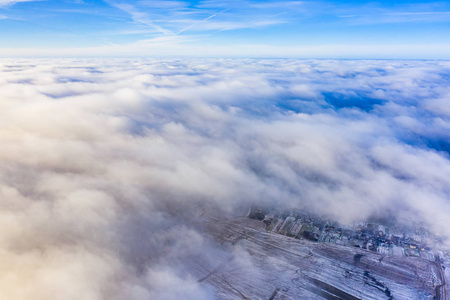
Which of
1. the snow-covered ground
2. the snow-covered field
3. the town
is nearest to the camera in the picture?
the snow-covered ground

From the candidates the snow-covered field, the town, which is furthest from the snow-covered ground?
the town

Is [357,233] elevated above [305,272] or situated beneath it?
situated beneath

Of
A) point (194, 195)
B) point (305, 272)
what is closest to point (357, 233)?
point (305, 272)

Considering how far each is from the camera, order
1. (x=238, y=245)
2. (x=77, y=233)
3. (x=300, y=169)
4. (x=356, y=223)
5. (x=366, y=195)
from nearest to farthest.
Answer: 1. (x=77, y=233)
2. (x=238, y=245)
3. (x=356, y=223)
4. (x=366, y=195)
5. (x=300, y=169)

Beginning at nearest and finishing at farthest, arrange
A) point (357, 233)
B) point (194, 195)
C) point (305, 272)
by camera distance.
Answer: point (305, 272) → point (357, 233) → point (194, 195)

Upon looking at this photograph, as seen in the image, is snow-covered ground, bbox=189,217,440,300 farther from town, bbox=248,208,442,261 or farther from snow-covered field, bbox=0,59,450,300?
town, bbox=248,208,442,261

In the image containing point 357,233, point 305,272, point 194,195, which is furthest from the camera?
point 194,195

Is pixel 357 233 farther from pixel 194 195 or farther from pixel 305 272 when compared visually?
pixel 194 195

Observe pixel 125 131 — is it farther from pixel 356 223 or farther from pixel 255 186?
pixel 356 223

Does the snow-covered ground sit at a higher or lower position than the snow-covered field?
lower

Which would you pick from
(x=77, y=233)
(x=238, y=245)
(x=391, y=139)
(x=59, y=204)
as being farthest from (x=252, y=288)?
(x=391, y=139)

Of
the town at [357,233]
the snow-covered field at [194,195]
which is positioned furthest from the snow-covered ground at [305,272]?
the town at [357,233]
